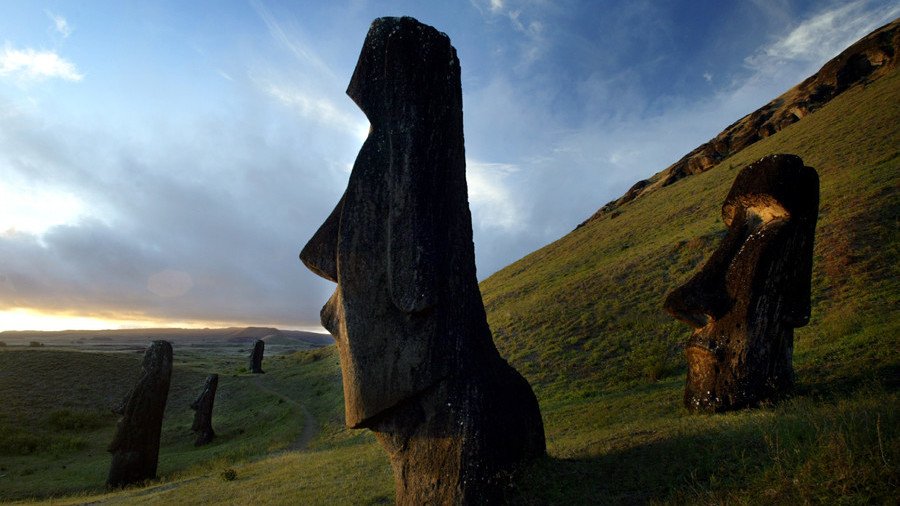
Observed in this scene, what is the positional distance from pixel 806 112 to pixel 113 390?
235ft

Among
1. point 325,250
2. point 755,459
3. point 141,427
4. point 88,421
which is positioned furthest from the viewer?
point 88,421

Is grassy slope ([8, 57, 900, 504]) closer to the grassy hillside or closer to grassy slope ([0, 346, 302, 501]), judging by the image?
the grassy hillside

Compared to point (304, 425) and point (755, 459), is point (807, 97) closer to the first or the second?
point (304, 425)

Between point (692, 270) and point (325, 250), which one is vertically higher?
point (325, 250)

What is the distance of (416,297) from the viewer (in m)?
6.66

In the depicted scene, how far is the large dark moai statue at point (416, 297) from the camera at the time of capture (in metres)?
6.73

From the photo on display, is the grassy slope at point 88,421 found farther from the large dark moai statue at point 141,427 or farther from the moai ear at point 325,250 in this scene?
the moai ear at point 325,250

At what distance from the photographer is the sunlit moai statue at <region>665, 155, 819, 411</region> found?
910cm

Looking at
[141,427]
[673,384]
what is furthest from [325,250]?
[141,427]

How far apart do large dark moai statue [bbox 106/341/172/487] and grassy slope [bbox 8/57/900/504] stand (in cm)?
215

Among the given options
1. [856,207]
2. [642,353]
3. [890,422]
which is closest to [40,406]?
[642,353]

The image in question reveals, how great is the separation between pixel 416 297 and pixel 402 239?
2.80ft

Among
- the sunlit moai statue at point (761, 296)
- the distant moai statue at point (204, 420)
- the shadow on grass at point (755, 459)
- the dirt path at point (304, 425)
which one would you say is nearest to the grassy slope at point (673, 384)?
the shadow on grass at point (755, 459)

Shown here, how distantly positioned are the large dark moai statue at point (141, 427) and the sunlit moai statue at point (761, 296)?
1914 cm
